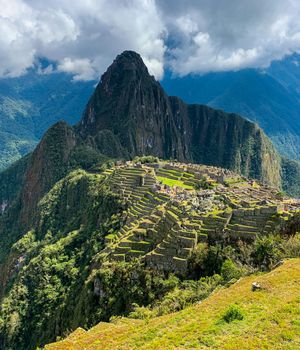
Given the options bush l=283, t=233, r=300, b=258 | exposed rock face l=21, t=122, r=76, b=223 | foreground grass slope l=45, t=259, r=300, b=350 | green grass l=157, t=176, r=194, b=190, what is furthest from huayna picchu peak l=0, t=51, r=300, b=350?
exposed rock face l=21, t=122, r=76, b=223

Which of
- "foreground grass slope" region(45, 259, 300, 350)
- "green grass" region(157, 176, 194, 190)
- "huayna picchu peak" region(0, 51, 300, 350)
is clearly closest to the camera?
"foreground grass slope" region(45, 259, 300, 350)

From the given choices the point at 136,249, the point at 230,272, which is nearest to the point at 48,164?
the point at 136,249

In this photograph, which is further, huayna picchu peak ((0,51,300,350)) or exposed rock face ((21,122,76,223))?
exposed rock face ((21,122,76,223))

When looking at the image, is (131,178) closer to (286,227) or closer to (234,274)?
(286,227)

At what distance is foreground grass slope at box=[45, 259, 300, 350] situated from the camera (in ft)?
56.2

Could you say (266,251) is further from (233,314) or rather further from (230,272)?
(233,314)

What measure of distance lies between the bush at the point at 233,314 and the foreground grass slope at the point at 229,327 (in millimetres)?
48

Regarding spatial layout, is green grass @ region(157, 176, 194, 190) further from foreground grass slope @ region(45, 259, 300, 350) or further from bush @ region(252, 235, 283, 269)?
foreground grass slope @ region(45, 259, 300, 350)

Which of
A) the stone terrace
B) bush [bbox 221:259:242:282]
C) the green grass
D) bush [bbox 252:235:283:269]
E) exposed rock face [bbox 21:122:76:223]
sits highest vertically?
exposed rock face [bbox 21:122:76:223]

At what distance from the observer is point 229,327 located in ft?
60.3

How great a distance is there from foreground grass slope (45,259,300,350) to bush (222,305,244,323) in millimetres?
48

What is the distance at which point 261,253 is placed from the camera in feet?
117

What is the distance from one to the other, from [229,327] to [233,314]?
3.03 feet

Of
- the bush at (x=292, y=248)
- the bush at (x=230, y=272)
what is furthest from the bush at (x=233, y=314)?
the bush at (x=292, y=248)
